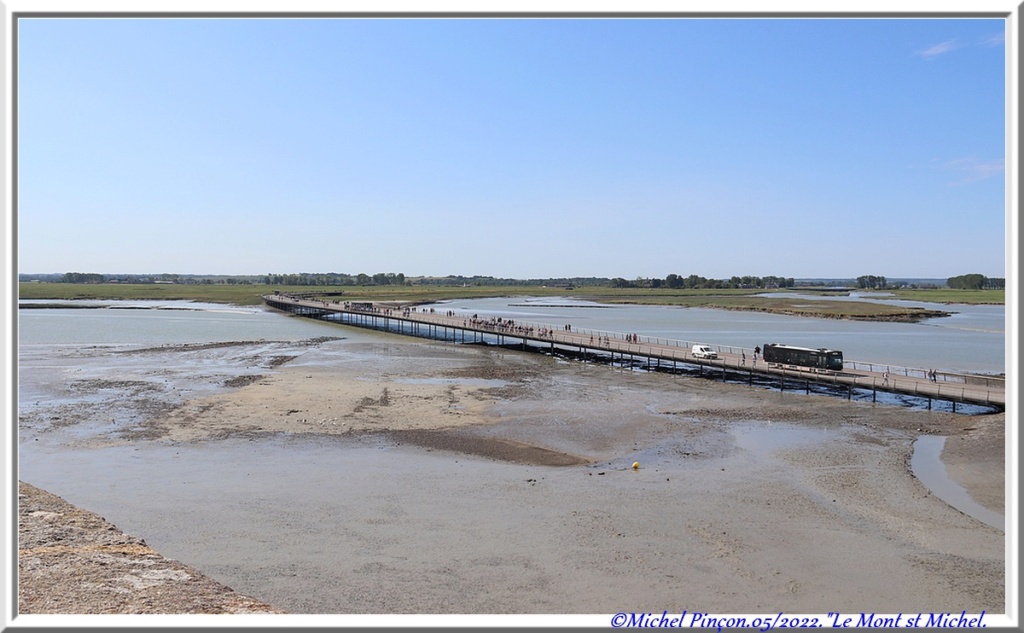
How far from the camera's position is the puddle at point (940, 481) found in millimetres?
17205

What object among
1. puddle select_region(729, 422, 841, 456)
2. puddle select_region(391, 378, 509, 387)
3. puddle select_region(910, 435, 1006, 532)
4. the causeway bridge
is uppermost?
the causeway bridge

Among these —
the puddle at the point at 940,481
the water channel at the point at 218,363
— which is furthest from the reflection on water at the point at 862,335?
the puddle at the point at 940,481

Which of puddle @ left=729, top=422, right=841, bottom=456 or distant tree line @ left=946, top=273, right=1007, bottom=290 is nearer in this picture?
puddle @ left=729, top=422, right=841, bottom=456

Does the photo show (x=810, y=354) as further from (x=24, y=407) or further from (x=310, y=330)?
(x=310, y=330)

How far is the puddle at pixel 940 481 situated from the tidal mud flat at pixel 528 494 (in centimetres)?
39

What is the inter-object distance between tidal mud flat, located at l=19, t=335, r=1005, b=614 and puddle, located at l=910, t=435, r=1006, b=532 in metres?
0.39

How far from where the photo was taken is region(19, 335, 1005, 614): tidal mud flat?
12.9 m

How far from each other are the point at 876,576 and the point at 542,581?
6.75 meters

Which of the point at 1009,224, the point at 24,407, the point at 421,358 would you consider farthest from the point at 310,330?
the point at 1009,224

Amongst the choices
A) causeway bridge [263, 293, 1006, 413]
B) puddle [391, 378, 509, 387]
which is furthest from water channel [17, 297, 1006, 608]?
puddle [391, 378, 509, 387]

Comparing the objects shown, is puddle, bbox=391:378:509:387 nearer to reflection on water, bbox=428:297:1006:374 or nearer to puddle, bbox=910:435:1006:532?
puddle, bbox=910:435:1006:532

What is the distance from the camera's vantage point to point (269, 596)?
1225 cm

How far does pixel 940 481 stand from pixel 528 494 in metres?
12.7

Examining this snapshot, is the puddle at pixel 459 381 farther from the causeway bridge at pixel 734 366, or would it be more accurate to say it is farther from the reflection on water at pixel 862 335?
the reflection on water at pixel 862 335
